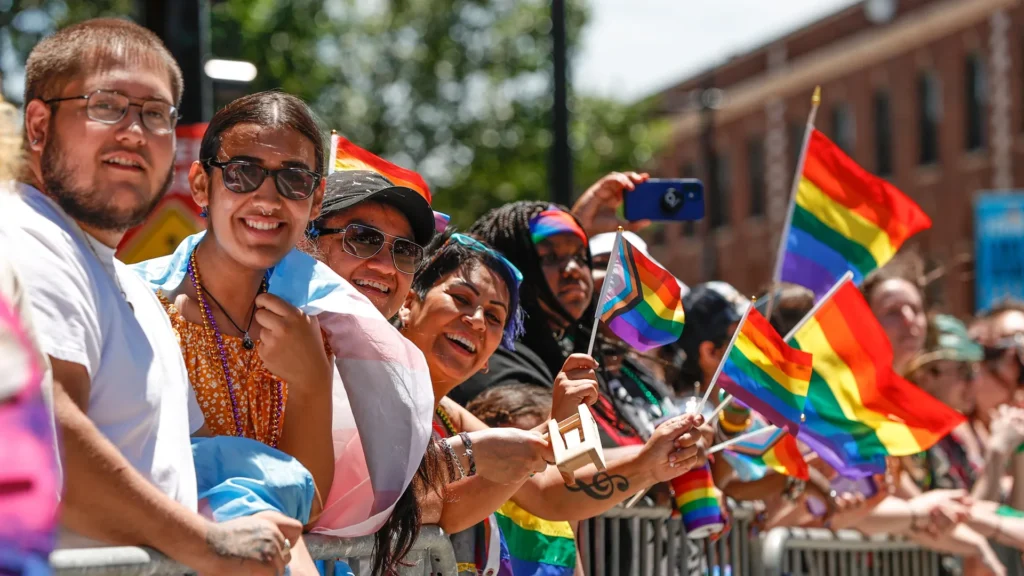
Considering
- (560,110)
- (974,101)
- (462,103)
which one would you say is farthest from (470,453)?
(974,101)

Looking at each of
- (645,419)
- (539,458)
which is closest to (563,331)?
(645,419)

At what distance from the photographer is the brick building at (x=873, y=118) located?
33.0 m

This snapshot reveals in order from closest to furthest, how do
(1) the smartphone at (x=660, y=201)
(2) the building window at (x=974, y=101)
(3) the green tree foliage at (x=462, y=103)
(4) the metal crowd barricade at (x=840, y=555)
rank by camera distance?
(1) the smartphone at (x=660, y=201) → (4) the metal crowd barricade at (x=840, y=555) → (3) the green tree foliage at (x=462, y=103) → (2) the building window at (x=974, y=101)

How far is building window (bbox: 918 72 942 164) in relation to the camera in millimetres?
35906

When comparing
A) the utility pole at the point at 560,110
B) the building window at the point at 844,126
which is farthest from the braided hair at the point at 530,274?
the building window at the point at 844,126

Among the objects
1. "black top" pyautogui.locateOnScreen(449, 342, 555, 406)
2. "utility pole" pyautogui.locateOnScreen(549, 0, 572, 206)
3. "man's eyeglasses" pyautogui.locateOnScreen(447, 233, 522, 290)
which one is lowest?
"black top" pyautogui.locateOnScreen(449, 342, 555, 406)

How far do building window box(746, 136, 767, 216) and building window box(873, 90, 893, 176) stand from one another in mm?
6124

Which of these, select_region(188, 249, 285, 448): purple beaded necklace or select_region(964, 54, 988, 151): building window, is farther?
select_region(964, 54, 988, 151): building window

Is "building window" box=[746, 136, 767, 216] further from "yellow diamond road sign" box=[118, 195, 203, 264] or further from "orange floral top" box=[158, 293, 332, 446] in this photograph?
"orange floral top" box=[158, 293, 332, 446]

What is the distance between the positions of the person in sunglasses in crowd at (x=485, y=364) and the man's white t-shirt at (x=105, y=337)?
1.23 meters

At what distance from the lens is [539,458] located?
3516mm

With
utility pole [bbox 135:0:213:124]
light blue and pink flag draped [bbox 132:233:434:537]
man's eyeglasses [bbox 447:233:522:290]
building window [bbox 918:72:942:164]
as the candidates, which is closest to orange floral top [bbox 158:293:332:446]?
light blue and pink flag draped [bbox 132:233:434:537]

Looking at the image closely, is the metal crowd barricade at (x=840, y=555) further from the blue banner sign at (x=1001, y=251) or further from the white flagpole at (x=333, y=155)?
the blue banner sign at (x=1001, y=251)

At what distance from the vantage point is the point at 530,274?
480 centimetres
